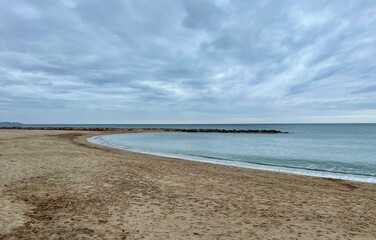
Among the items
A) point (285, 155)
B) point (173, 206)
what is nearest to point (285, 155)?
point (285, 155)

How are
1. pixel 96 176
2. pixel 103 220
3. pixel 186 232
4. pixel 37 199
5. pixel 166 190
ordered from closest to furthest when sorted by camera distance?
pixel 186 232
pixel 103 220
pixel 37 199
pixel 166 190
pixel 96 176

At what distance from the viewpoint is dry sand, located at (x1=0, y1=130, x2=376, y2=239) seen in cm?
569

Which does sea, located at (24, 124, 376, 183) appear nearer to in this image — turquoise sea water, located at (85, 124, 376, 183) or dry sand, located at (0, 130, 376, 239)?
turquoise sea water, located at (85, 124, 376, 183)

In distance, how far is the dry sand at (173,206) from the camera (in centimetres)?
569

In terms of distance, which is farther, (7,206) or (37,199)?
(37,199)

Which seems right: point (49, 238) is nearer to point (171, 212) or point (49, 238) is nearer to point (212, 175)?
point (171, 212)

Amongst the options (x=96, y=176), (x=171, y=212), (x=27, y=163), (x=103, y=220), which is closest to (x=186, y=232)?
(x=171, y=212)

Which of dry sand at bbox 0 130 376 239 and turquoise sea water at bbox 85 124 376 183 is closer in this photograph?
dry sand at bbox 0 130 376 239

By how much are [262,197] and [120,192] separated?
5918 mm

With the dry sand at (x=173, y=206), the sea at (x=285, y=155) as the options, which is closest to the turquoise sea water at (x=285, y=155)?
the sea at (x=285, y=155)

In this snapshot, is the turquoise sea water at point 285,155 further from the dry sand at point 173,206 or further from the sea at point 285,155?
the dry sand at point 173,206

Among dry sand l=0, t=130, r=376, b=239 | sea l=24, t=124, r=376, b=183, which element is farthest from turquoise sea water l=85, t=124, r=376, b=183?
dry sand l=0, t=130, r=376, b=239

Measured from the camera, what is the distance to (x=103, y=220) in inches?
247

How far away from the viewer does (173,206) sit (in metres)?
7.60
